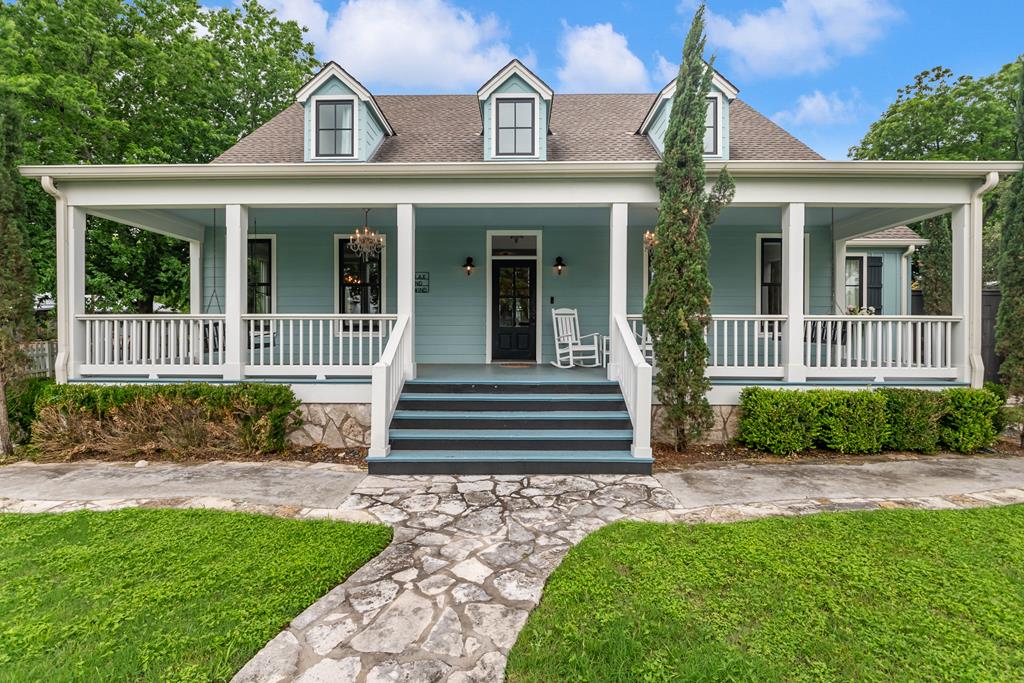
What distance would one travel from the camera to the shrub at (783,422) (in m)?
5.22

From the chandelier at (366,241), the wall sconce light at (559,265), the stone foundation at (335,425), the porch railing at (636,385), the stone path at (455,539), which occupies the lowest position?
the stone path at (455,539)

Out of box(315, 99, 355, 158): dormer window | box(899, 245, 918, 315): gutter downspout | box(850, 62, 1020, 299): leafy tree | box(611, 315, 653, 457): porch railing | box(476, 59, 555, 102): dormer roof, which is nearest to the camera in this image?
box(611, 315, 653, 457): porch railing

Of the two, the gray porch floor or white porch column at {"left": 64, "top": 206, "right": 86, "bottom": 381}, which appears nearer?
white porch column at {"left": 64, "top": 206, "right": 86, "bottom": 381}

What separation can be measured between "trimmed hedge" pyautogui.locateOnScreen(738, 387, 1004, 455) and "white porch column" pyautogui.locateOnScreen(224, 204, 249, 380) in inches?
246

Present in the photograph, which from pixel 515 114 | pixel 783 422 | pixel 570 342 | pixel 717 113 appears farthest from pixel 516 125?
pixel 783 422

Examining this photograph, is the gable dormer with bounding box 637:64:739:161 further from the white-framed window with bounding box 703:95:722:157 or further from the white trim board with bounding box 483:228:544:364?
the white trim board with bounding box 483:228:544:364

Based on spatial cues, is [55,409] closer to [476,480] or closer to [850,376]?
[476,480]

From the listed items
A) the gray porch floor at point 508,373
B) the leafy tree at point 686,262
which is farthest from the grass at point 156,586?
the leafy tree at point 686,262

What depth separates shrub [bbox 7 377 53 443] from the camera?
211 inches

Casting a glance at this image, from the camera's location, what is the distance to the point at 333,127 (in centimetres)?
738

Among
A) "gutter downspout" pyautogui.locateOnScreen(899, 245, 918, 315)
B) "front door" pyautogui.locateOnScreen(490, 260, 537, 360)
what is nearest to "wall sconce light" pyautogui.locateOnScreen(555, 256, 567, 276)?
"front door" pyautogui.locateOnScreen(490, 260, 537, 360)

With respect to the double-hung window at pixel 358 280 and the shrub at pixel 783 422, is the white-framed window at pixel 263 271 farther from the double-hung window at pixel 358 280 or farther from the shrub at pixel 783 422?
the shrub at pixel 783 422

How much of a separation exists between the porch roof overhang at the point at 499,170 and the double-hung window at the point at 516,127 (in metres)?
1.78

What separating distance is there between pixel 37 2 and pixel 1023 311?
18.5 meters
